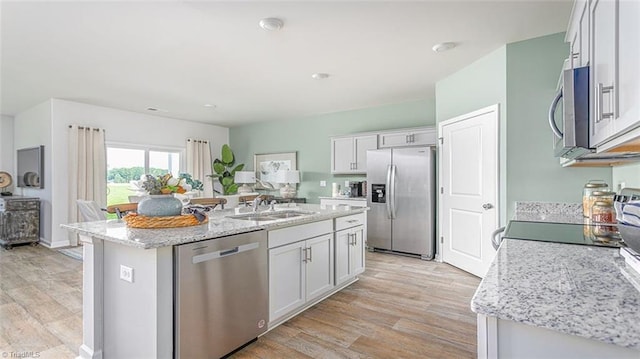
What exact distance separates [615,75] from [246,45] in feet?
9.51

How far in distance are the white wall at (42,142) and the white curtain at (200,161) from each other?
2.40 m

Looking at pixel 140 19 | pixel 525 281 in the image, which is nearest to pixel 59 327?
pixel 140 19

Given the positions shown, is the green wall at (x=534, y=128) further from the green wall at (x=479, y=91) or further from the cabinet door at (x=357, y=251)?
the cabinet door at (x=357, y=251)

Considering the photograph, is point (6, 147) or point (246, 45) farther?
point (6, 147)

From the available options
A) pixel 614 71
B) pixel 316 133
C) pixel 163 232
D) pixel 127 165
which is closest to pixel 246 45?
pixel 163 232

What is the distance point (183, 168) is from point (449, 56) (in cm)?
591

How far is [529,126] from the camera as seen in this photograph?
3086 millimetres

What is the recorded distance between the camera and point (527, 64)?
307 centimetres

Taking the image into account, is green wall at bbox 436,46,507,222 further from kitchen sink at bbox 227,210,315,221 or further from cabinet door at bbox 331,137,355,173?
kitchen sink at bbox 227,210,315,221

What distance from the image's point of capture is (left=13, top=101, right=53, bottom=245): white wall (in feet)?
17.2

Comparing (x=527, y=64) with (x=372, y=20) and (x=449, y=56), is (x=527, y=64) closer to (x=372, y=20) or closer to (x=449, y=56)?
(x=449, y=56)

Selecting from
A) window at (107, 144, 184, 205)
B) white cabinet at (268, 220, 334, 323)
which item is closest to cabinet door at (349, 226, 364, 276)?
→ white cabinet at (268, 220, 334, 323)

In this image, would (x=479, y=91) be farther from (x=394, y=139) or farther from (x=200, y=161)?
(x=200, y=161)

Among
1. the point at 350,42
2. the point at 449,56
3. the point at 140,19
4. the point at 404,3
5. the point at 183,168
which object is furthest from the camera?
the point at 183,168
